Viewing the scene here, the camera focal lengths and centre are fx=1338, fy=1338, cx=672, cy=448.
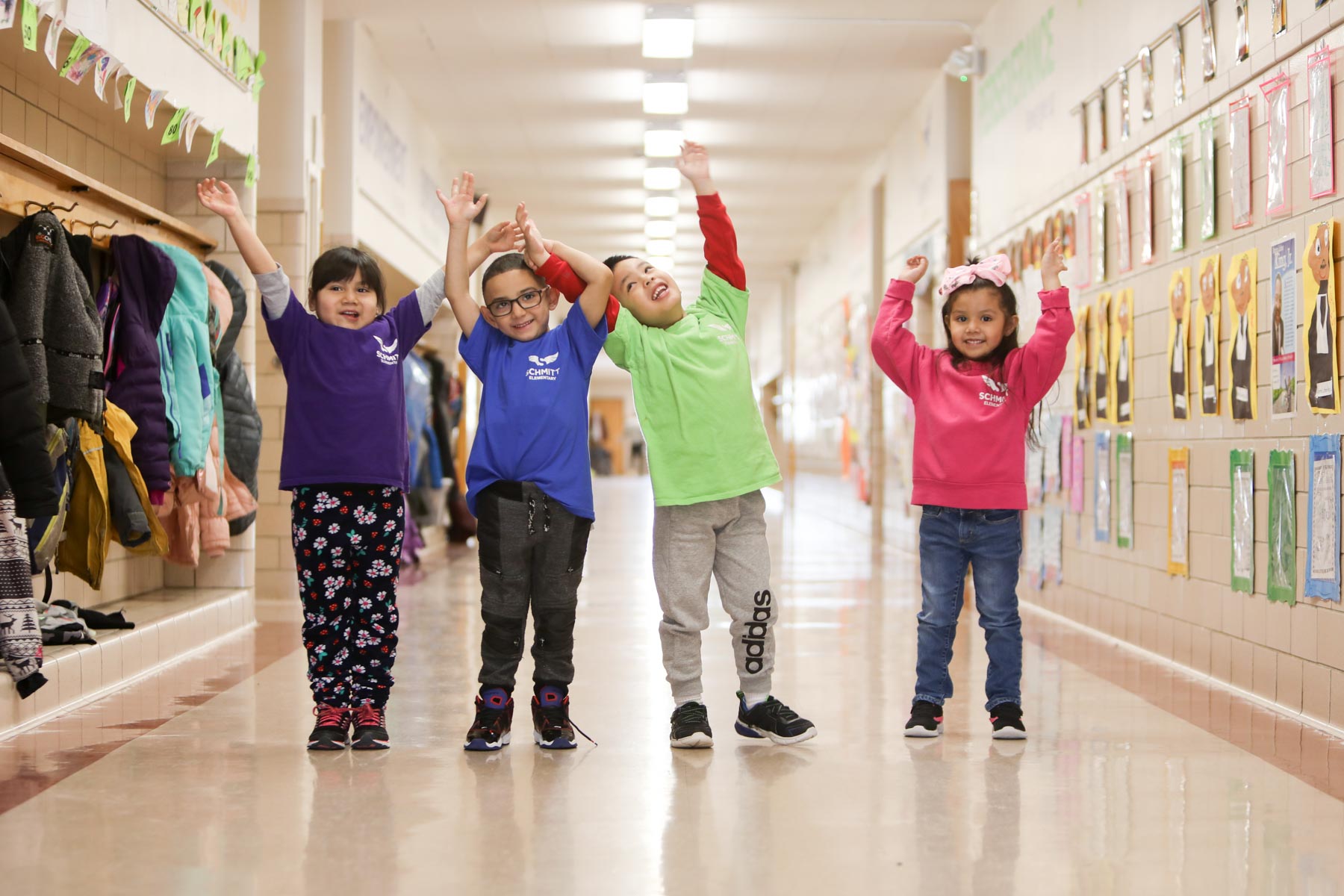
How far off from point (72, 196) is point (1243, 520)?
3478 mm

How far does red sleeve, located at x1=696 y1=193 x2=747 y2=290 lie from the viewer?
3.03 meters

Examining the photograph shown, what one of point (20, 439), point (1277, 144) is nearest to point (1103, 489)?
point (1277, 144)

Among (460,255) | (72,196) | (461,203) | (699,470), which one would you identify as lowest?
(699,470)

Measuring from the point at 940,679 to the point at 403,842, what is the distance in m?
1.40

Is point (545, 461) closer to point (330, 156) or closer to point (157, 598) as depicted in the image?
point (157, 598)

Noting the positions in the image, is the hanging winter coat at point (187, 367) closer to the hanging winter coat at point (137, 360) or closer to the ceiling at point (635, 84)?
the hanging winter coat at point (137, 360)

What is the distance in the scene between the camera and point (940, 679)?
3.12 meters

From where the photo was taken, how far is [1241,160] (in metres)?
3.91

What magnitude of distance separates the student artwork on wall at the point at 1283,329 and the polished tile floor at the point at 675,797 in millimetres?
839

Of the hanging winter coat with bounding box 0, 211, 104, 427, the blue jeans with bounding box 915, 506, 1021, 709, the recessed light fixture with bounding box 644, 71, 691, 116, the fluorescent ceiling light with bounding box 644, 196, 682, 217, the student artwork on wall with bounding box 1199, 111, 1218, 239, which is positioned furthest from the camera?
the fluorescent ceiling light with bounding box 644, 196, 682, 217

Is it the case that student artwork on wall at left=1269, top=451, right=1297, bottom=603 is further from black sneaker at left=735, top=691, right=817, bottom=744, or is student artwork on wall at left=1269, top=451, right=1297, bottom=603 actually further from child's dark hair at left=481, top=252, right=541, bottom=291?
child's dark hair at left=481, top=252, right=541, bottom=291

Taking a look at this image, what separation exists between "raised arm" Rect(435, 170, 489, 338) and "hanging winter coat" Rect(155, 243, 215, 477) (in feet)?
5.17

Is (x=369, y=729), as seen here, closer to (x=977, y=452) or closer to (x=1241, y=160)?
(x=977, y=452)

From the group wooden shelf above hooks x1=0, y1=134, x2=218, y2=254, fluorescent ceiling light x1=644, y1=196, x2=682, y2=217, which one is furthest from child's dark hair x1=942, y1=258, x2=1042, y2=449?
fluorescent ceiling light x1=644, y1=196, x2=682, y2=217
